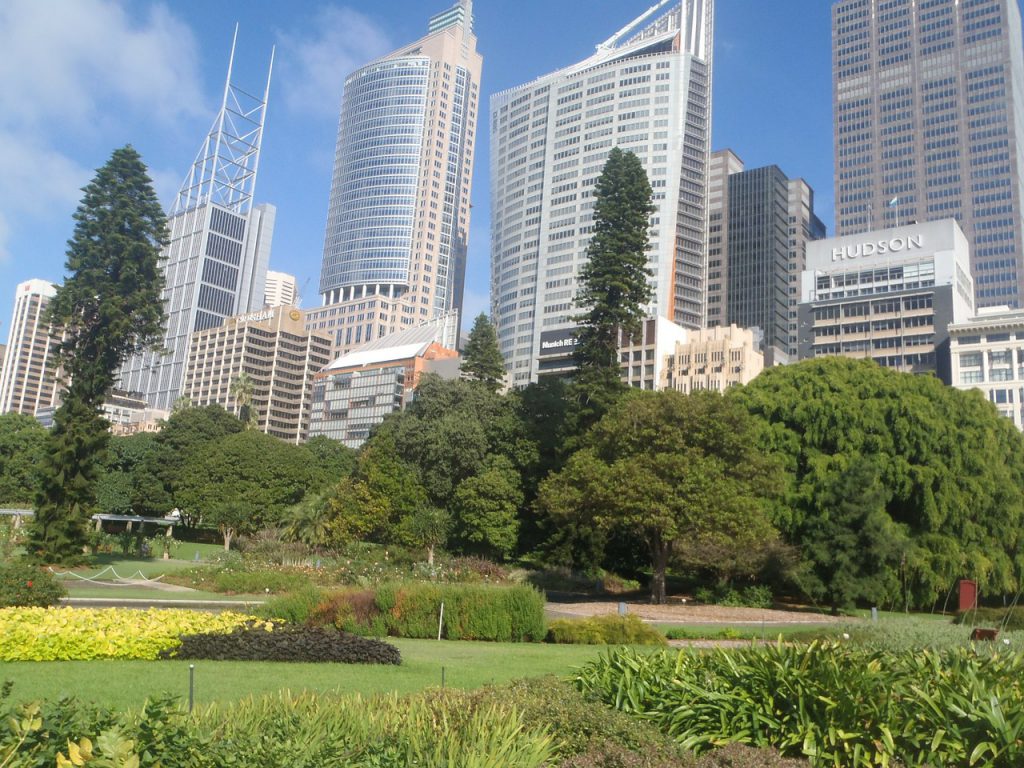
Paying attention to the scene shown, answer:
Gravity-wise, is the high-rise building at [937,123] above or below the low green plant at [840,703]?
above

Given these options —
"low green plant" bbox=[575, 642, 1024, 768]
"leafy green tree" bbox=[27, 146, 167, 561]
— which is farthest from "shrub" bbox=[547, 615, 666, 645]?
"leafy green tree" bbox=[27, 146, 167, 561]

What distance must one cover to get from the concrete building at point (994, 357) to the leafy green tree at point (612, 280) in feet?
231

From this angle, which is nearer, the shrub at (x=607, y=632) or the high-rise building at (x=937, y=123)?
the shrub at (x=607, y=632)

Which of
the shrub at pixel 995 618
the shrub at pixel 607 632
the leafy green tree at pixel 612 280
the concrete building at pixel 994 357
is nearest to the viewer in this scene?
the shrub at pixel 607 632

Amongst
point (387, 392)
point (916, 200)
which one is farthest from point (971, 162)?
point (387, 392)

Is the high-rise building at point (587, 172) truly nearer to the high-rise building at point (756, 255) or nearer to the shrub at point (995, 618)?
the high-rise building at point (756, 255)

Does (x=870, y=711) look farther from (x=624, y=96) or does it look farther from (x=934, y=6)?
(x=934, y=6)

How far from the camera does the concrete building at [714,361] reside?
118688 mm

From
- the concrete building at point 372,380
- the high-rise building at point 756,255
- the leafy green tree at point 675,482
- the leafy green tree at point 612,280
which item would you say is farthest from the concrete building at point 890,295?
the leafy green tree at point 675,482

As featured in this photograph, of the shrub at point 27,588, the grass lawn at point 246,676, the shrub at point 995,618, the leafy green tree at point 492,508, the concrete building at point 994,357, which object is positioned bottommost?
the grass lawn at point 246,676

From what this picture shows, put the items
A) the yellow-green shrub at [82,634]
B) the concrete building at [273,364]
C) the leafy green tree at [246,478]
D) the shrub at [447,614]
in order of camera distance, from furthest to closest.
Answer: the concrete building at [273,364]
the leafy green tree at [246,478]
the shrub at [447,614]
the yellow-green shrub at [82,634]

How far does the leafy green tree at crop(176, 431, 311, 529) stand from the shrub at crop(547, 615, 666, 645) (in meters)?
49.0

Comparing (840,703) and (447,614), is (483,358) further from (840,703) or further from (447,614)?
(840,703)

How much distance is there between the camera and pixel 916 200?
528 feet
